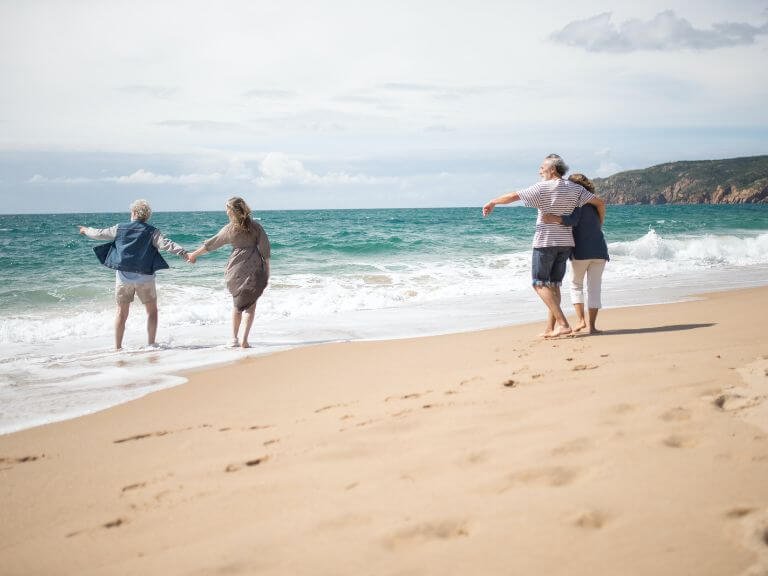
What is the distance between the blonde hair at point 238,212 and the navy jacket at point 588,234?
4030 millimetres

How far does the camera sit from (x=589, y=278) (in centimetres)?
688

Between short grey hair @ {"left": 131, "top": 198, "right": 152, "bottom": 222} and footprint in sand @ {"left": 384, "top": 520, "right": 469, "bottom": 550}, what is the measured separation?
21.7ft

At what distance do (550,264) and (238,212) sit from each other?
3.88 m

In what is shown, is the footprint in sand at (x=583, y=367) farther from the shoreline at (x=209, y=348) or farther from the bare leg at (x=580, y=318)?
the shoreline at (x=209, y=348)

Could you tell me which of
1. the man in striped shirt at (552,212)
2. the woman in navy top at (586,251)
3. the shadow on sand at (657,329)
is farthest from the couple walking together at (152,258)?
the shadow on sand at (657,329)

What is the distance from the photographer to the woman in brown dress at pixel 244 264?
7801mm

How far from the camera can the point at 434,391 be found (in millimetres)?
4570

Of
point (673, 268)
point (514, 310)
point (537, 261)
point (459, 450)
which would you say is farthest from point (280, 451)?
point (673, 268)

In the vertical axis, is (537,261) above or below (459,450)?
above

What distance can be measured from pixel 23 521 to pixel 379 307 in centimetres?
898

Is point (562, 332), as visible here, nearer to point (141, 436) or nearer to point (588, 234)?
point (588, 234)

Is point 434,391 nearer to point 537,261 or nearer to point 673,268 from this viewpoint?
point 537,261

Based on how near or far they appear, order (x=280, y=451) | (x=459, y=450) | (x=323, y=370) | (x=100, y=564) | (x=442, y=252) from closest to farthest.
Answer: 1. (x=100, y=564)
2. (x=459, y=450)
3. (x=280, y=451)
4. (x=323, y=370)
5. (x=442, y=252)

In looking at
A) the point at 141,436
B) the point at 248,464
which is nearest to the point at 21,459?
the point at 141,436
